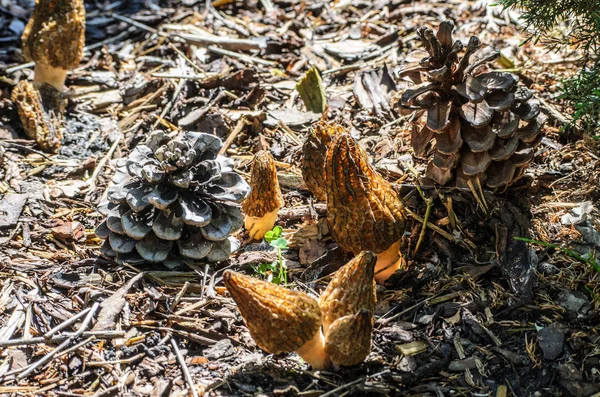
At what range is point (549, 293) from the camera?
3.38m

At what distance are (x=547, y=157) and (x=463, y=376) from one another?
169cm

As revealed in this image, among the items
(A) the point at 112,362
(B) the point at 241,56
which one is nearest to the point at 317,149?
(A) the point at 112,362

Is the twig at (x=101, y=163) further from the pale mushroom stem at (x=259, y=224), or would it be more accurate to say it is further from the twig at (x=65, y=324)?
the twig at (x=65, y=324)

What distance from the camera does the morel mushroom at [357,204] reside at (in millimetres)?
3303

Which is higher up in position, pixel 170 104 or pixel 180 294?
pixel 170 104

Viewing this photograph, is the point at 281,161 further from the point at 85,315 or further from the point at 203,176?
the point at 85,315

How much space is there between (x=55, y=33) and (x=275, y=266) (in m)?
2.61

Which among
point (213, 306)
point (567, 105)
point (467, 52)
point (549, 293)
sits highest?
point (467, 52)

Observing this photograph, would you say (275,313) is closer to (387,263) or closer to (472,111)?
(387,263)

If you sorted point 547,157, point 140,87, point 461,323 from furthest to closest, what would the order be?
point 140,87 < point 547,157 < point 461,323

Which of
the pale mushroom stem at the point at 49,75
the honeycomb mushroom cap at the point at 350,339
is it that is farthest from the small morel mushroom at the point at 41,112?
the honeycomb mushroom cap at the point at 350,339

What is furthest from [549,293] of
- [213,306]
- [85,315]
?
[85,315]

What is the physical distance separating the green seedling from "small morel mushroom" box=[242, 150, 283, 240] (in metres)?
0.11

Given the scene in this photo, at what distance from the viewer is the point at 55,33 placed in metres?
5.05
